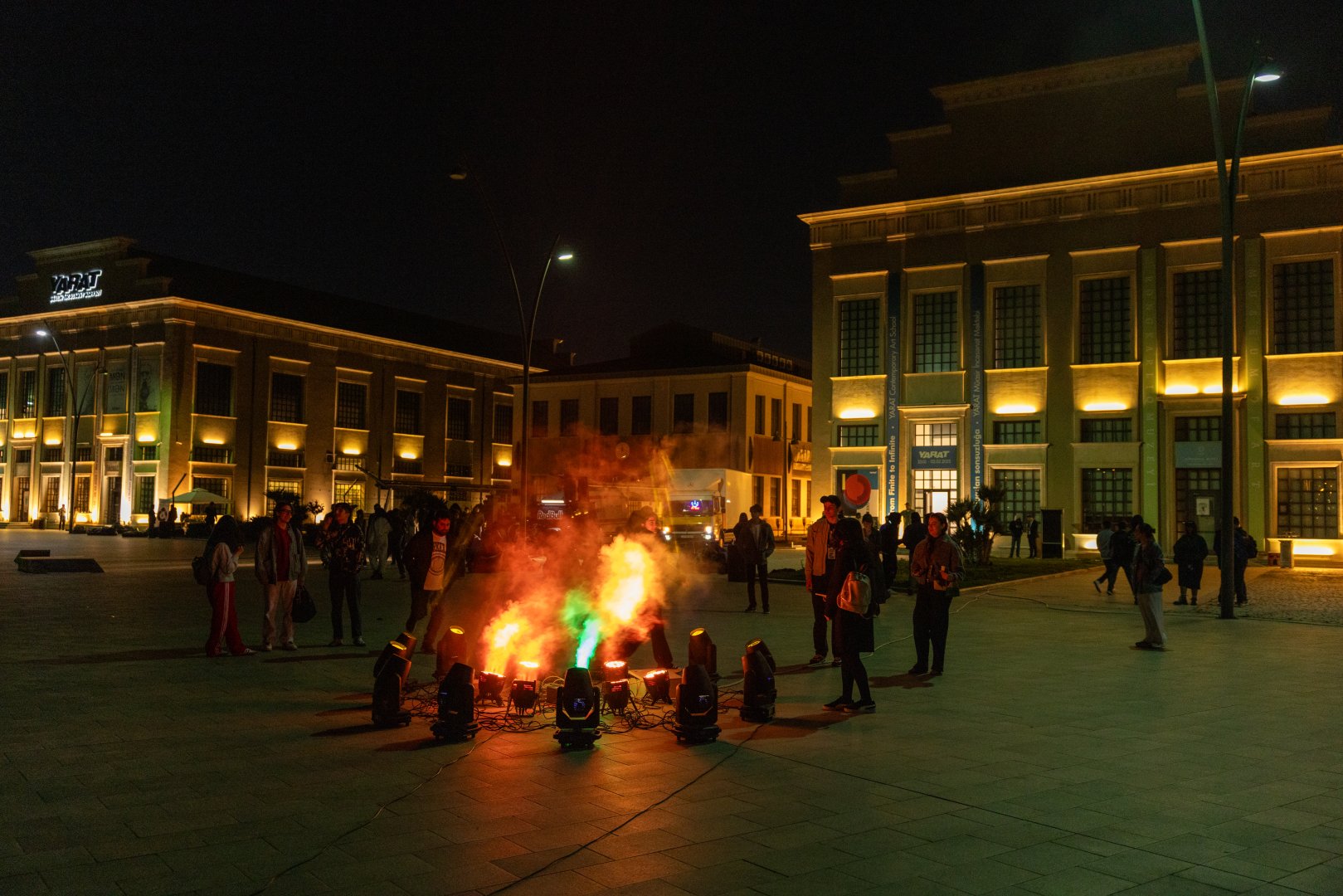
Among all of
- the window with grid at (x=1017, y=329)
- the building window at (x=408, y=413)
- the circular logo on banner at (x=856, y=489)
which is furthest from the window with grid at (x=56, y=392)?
the circular logo on banner at (x=856, y=489)

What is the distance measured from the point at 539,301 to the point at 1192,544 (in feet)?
55.3

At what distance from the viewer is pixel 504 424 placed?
7819 centimetres

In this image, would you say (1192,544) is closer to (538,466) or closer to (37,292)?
(538,466)

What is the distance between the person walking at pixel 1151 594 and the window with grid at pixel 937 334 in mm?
27917

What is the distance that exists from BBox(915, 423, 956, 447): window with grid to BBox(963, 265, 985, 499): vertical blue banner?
93 centimetres

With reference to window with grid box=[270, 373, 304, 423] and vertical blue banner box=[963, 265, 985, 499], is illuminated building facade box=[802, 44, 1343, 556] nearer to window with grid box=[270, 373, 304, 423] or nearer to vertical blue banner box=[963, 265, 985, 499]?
vertical blue banner box=[963, 265, 985, 499]

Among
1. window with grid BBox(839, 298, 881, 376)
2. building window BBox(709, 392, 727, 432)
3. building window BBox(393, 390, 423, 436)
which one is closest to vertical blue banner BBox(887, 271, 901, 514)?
window with grid BBox(839, 298, 881, 376)

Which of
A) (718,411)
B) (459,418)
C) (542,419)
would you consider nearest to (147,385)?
(459,418)

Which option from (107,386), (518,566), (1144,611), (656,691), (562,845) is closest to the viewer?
(562,845)

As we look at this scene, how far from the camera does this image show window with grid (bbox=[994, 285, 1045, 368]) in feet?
133

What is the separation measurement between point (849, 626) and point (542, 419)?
57971 millimetres

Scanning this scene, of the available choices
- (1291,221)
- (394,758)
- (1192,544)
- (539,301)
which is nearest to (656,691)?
(394,758)

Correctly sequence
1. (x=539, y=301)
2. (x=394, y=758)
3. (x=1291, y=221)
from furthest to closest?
(x=1291, y=221) < (x=539, y=301) < (x=394, y=758)

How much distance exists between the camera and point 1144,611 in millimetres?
14234
